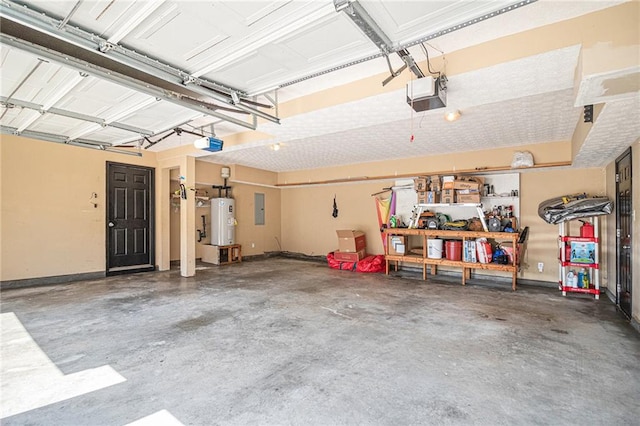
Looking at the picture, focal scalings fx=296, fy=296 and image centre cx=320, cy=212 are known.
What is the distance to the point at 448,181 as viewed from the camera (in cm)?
600

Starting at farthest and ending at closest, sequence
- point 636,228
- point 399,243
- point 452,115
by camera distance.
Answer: point 399,243
point 452,115
point 636,228

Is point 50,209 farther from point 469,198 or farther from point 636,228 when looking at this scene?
point 636,228

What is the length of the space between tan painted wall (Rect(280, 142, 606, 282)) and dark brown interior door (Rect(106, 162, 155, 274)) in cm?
379

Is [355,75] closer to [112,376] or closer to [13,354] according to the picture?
[112,376]

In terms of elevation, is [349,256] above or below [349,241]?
below

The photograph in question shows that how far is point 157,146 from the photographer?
247 inches

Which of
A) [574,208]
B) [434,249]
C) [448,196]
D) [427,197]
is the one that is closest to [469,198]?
[448,196]

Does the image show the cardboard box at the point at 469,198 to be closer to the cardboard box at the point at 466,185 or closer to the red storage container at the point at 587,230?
the cardboard box at the point at 466,185

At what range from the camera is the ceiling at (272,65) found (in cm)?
182

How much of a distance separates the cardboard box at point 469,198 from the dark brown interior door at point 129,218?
674 centimetres

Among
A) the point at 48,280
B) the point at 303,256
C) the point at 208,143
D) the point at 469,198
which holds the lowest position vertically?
the point at 303,256

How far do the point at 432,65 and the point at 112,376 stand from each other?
3.76m

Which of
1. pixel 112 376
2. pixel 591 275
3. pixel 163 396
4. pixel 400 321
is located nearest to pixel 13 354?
pixel 112 376

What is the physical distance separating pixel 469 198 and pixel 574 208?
1.58 metres
